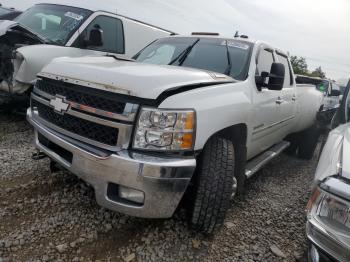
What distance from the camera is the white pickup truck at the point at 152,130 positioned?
2258 millimetres

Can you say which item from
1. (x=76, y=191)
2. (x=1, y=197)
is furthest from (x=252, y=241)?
(x=1, y=197)

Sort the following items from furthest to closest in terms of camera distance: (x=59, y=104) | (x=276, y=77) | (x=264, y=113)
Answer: (x=264, y=113) < (x=276, y=77) < (x=59, y=104)

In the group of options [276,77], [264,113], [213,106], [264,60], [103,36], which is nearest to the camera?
[213,106]

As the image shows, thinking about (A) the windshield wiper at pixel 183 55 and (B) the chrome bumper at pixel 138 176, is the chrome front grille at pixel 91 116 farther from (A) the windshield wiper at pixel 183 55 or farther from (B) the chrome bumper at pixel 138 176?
(A) the windshield wiper at pixel 183 55

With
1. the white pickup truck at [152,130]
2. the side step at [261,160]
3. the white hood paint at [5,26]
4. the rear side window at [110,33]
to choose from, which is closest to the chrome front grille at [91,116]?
the white pickup truck at [152,130]

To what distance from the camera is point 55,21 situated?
18.3 feet

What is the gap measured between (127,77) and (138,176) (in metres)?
0.74

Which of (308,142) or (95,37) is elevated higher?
(95,37)

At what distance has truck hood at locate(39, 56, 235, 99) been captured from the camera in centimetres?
229

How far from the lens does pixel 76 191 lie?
3.23 meters

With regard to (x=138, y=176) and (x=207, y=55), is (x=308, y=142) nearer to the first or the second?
(x=207, y=55)

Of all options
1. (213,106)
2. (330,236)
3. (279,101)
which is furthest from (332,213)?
(279,101)

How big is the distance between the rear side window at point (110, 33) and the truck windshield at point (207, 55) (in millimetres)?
1894

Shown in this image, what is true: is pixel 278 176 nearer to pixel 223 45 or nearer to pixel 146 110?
pixel 223 45
